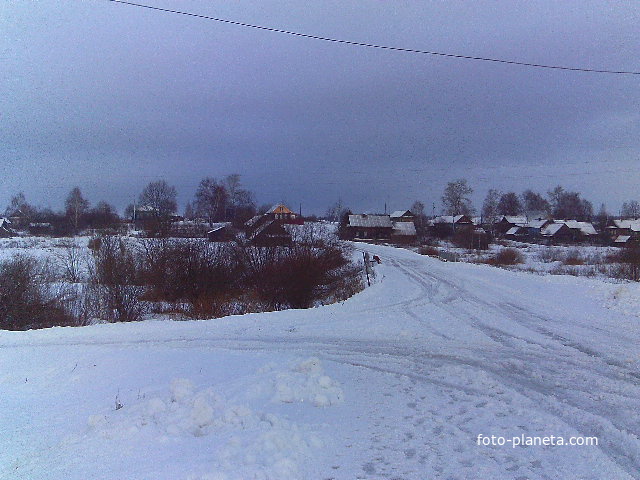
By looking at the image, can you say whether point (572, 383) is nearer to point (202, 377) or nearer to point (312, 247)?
point (202, 377)

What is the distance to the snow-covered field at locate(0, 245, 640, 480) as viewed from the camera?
4.70 metres

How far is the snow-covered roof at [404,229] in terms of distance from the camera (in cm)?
9062

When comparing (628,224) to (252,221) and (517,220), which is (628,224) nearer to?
(517,220)

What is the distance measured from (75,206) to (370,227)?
184 ft

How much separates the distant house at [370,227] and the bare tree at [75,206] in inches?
1982

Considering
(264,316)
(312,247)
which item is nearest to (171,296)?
(312,247)

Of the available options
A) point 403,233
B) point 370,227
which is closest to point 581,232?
point 403,233

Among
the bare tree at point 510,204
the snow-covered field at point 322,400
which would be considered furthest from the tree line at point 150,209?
the bare tree at point 510,204

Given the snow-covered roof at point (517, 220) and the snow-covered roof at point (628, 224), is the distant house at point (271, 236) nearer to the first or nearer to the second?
the snow-covered roof at point (628, 224)

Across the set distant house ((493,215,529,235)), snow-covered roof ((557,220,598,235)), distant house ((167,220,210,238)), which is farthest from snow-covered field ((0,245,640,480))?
distant house ((493,215,529,235))

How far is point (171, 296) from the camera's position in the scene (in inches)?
1075

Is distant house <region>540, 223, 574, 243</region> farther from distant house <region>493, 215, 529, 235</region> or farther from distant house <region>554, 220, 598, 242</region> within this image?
distant house <region>493, 215, 529, 235</region>

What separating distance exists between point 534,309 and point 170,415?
1282 centimetres

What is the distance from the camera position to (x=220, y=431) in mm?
5352
